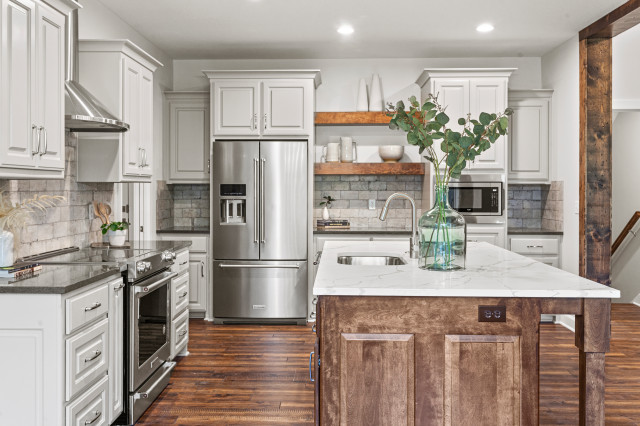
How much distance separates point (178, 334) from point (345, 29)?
9.58ft

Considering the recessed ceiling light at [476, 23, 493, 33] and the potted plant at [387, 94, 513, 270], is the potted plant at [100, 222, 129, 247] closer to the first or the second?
the potted plant at [387, 94, 513, 270]

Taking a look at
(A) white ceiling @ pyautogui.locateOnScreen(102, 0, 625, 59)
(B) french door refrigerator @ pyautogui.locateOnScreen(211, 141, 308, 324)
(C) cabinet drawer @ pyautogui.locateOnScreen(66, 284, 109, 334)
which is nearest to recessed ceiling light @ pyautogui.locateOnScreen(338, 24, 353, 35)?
(A) white ceiling @ pyautogui.locateOnScreen(102, 0, 625, 59)

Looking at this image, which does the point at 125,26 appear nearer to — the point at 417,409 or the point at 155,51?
the point at 155,51

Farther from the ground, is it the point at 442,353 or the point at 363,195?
the point at 363,195

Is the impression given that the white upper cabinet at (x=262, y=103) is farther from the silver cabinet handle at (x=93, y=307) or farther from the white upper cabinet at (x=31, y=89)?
the silver cabinet handle at (x=93, y=307)

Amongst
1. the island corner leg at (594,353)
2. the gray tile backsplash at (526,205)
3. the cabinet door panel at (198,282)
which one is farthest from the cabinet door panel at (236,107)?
the island corner leg at (594,353)

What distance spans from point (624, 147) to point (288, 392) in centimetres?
560

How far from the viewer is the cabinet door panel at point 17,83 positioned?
8.28ft

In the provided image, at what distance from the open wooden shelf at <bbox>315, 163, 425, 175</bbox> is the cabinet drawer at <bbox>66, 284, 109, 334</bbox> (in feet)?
10.4

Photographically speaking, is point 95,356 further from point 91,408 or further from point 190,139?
point 190,139

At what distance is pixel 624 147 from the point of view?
697 centimetres

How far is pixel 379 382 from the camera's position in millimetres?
2180

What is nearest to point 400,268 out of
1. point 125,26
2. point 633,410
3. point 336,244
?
point 336,244

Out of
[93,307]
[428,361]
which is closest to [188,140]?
[93,307]
